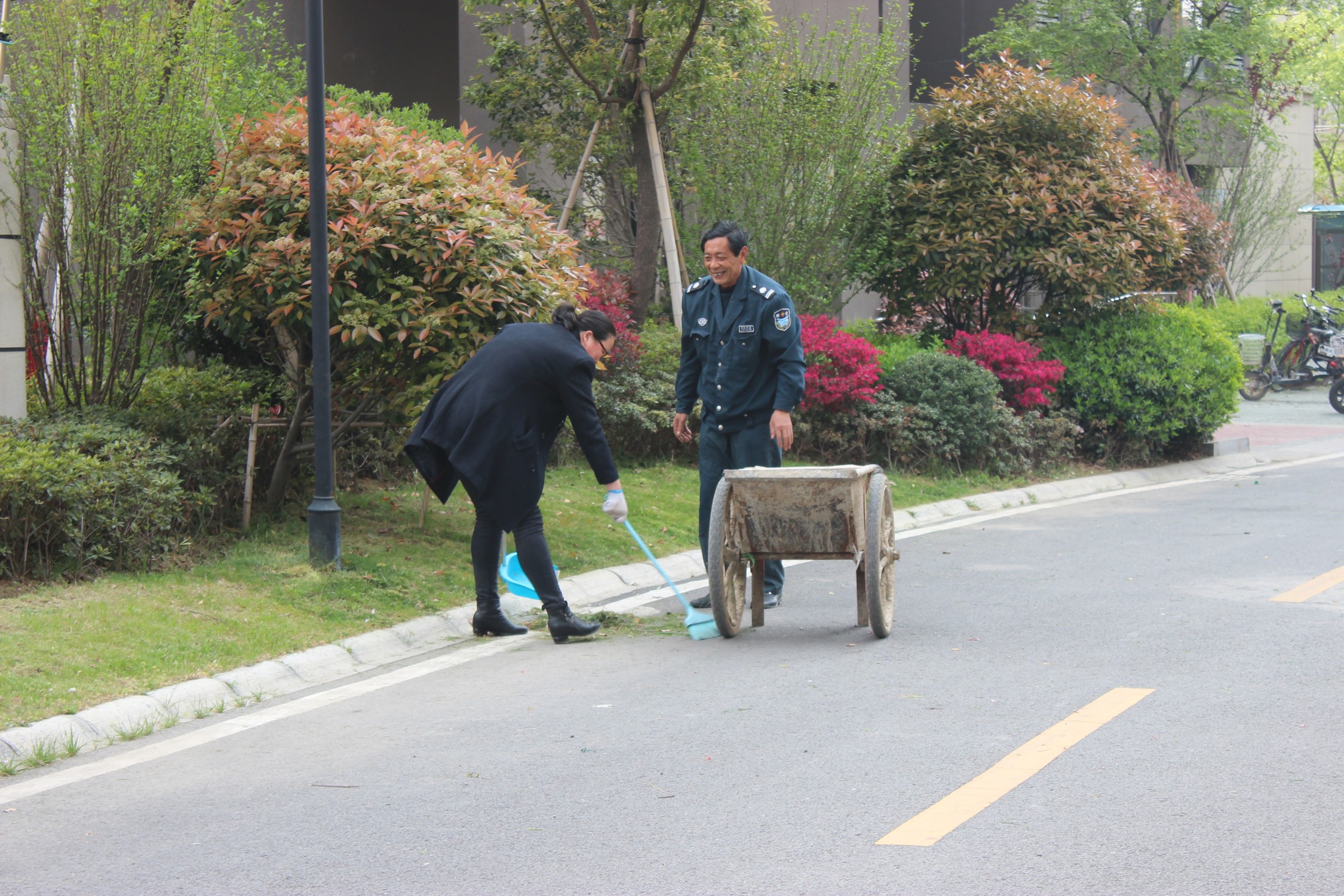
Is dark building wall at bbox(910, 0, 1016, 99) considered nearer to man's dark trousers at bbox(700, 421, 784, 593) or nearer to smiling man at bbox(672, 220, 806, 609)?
smiling man at bbox(672, 220, 806, 609)

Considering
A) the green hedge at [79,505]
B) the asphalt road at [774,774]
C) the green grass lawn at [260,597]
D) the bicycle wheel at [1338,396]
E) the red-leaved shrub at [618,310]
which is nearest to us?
the asphalt road at [774,774]

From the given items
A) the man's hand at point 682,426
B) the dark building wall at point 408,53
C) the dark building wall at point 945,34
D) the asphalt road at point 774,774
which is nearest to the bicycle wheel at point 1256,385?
the dark building wall at point 945,34

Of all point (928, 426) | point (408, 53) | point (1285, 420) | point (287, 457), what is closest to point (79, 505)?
point (287, 457)

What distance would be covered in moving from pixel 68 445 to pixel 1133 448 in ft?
34.8

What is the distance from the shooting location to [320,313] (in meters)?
7.55

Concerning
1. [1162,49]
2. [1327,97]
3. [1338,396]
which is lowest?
[1338,396]

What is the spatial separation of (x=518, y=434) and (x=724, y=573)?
3.93ft

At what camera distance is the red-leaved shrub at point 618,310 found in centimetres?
1212

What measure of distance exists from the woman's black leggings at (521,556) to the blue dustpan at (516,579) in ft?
0.53

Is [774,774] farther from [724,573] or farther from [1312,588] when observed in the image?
[1312,588]

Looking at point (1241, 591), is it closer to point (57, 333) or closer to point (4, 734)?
point (4, 734)

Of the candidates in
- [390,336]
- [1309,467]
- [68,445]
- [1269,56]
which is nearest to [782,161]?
[1309,467]

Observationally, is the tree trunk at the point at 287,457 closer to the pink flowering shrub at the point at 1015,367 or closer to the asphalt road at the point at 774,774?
the asphalt road at the point at 774,774

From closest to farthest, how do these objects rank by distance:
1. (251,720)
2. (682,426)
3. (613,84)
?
(251,720), (682,426), (613,84)
